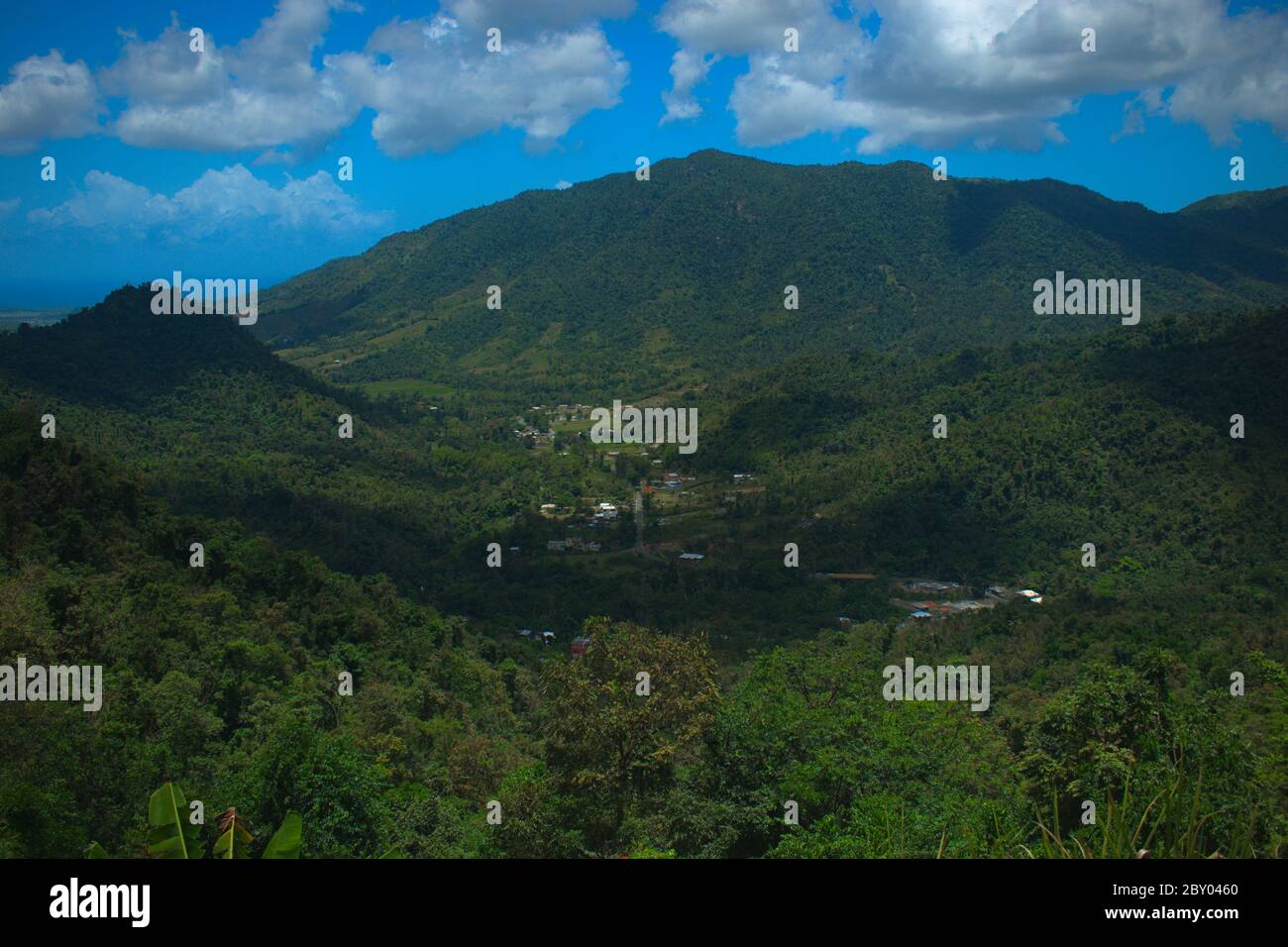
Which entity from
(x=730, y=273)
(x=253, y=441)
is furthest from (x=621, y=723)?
(x=730, y=273)

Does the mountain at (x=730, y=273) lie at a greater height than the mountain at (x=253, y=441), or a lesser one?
greater

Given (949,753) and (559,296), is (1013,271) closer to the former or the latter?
(559,296)

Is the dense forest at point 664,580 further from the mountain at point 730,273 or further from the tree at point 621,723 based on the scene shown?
the mountain at point 730,273

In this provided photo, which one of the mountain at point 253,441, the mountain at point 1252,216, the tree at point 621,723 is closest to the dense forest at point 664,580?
the tree at point 621,723

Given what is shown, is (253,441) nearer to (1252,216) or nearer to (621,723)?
(621,723)

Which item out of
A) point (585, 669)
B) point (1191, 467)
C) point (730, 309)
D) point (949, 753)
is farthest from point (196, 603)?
point (730, 309)
